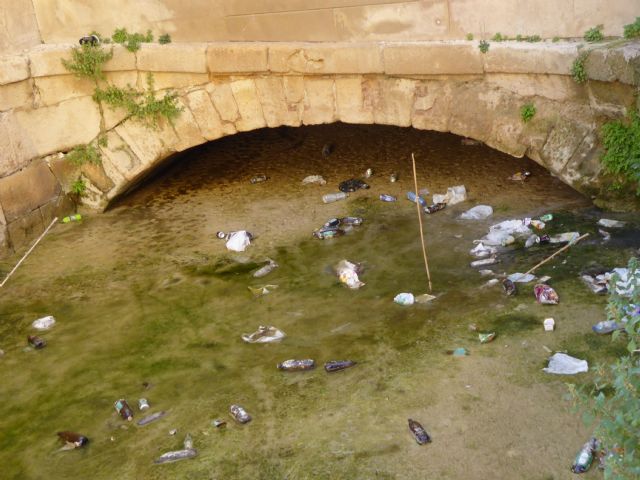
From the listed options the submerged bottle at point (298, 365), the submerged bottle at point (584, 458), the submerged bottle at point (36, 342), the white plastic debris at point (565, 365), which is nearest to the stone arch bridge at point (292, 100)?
the submerged bottle at point (36, 342)

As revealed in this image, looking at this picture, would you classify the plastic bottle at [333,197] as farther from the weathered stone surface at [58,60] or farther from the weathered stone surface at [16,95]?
the weathered stone surface at [16,95]

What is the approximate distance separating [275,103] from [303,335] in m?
2.37

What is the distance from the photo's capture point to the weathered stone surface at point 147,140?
22.9 feet

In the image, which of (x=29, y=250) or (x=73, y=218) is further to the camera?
(x=73, y=218)

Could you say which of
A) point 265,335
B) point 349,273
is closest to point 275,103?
point 349,273

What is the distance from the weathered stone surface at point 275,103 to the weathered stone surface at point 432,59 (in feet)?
2.93

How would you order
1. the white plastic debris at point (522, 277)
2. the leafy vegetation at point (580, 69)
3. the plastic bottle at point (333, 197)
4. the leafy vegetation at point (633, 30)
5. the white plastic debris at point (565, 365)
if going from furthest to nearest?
1. the plastic bottle at point (333, 197)
2. the leafy vegetation at point (580, 69)
3. the leafy vegetation at point (633, 30)
4. the white plastic debris at point (522, 277)
5. the white plastic debris at point (565, 365)

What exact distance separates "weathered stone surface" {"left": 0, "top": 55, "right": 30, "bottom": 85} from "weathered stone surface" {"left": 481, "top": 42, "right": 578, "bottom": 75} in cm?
373

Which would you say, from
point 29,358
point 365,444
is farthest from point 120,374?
point 365,444

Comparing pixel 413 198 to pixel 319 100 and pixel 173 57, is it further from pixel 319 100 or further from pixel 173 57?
pixel 173 57

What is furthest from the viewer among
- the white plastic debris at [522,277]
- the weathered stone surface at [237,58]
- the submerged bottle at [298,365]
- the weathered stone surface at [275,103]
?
the weathered stone surface at [275,103]

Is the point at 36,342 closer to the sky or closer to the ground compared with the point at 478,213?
closer to the ground

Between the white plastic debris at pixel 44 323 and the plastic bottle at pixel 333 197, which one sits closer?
the white plastic debris at pixel 44 323

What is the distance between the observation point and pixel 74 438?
422 centimetres
